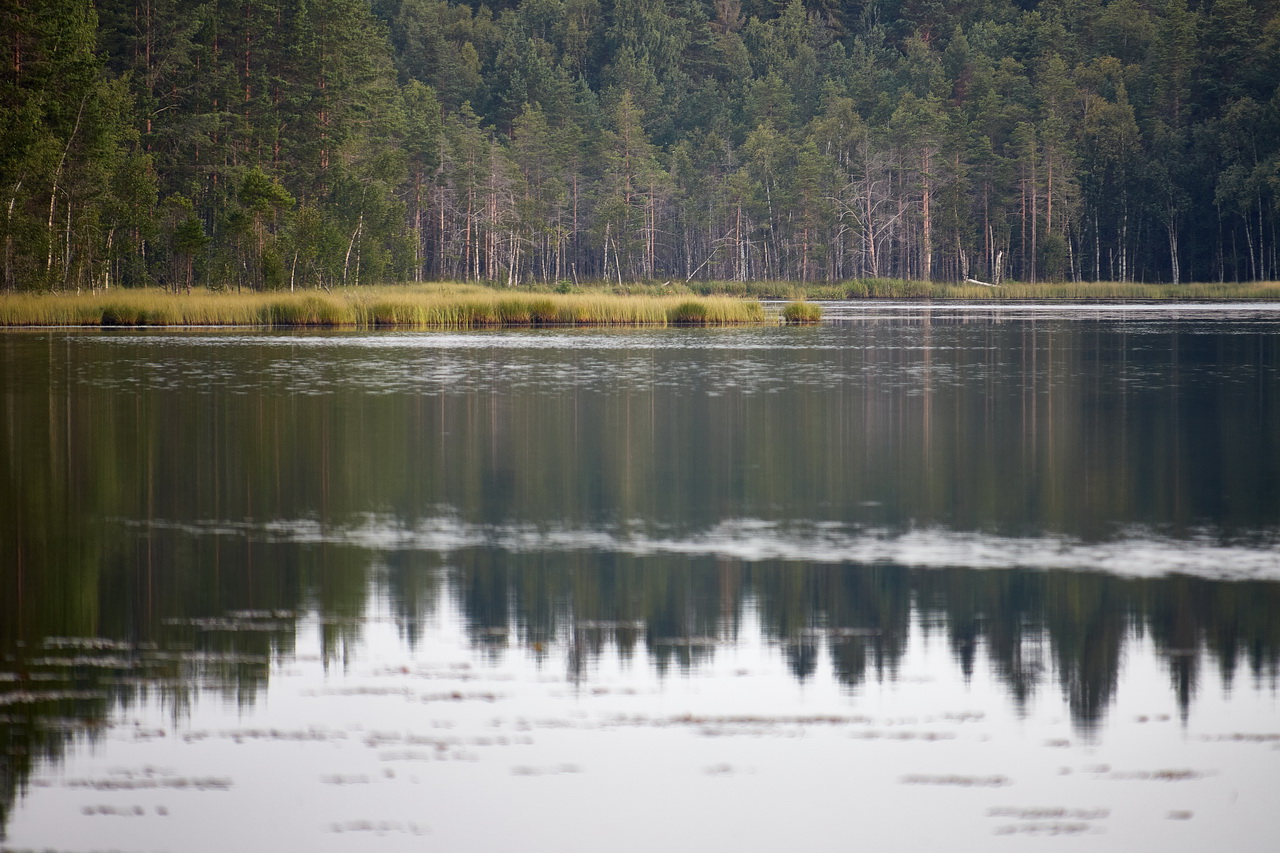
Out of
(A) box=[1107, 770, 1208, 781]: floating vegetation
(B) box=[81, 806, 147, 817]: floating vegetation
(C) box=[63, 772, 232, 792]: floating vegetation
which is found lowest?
(A) box=[1107, 770, 1208, 781]: floating vegetation

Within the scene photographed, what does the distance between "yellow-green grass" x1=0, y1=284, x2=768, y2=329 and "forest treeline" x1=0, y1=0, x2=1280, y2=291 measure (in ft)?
11.6

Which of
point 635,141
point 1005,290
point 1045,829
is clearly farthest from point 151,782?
point 635,141

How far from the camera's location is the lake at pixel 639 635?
5.66 meters

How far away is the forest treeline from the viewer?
52.4 metres

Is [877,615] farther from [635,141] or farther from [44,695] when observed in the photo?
[635,141]

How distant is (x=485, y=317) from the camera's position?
46.5 m

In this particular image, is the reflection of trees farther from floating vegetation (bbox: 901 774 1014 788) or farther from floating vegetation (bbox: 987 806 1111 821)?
floating vegetation (bbox: 987 806 1111 821)

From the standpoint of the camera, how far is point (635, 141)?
102 meters

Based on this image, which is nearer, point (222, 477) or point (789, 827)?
point (789, 827)

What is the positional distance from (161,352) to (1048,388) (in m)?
18.9

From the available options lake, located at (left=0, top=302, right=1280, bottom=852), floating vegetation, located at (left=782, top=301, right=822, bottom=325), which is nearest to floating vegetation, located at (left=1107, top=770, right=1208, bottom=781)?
lake, located at (left=0, top=302, right=1280, bottom=852)

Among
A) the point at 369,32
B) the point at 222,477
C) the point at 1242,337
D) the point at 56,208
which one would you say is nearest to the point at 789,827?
the point at 222,477

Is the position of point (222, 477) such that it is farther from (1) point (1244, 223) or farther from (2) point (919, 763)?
(1) point (1244, 223)

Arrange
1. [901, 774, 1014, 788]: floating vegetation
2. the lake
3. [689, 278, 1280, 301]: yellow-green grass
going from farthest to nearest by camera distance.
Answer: [689, 278, 1280, 301]: yellow-green grass → [901, 774, 1014, 788]: floating vegetation → the lake
